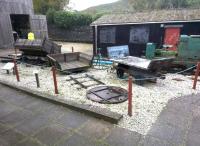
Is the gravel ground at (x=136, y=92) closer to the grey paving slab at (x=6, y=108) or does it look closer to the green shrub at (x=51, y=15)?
the grey paving slab at (x=6, y=108)

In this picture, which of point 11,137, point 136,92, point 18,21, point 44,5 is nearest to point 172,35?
point 136,92

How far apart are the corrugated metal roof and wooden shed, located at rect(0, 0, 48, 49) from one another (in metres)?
7.52

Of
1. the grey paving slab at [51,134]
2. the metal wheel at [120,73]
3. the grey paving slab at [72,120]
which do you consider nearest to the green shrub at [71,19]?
the metal wheel at [120,73]

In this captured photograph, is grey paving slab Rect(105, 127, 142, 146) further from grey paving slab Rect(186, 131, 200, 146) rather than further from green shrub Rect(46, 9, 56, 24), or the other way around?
green shrub Rect(46, 9, 56, 24)

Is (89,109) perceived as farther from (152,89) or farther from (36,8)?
(36,8)

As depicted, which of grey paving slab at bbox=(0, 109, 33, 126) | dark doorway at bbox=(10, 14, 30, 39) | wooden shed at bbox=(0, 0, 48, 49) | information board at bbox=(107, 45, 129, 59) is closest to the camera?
grey paving slab at bbox=(0, 109, 33, 126)

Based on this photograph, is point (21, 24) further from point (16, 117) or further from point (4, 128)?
point (4, 128)

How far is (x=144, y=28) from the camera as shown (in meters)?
13.1

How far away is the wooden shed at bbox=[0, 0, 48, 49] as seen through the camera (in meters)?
15.1

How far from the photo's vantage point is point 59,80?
7184 millimetres

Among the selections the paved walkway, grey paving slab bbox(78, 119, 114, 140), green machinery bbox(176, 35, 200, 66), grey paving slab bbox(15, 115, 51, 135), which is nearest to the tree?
green machinery bbox(176, 35, 200, 66)

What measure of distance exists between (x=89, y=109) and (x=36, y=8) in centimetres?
2875

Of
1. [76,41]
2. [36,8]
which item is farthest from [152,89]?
[36,8]

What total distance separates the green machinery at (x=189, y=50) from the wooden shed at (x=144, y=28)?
331 centimetres
